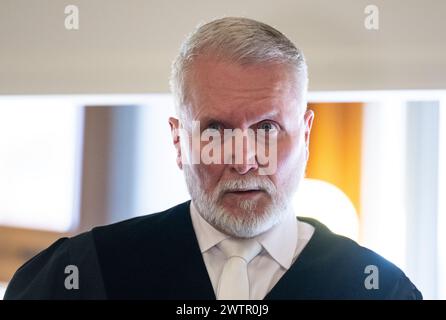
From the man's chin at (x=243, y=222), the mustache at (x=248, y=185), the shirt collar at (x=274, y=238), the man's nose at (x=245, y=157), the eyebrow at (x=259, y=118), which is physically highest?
the eyebrow at (x=259, y=118)

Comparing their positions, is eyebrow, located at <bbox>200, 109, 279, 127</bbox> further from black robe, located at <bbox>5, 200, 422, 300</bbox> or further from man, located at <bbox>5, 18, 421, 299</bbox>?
black robe, located at <bbox>5, 200, 422, 300</bbox>

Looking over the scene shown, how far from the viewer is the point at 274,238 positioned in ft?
4.75

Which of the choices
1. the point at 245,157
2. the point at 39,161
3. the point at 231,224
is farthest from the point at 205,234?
the point at 39,161

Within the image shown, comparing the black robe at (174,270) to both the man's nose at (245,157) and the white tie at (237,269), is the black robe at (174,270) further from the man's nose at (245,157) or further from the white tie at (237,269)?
the man's nose at (245,157)

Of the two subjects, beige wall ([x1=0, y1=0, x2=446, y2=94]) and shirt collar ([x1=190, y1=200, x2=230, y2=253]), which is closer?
shirt collar ([x1=190, y1=200, x2=230, y2=253])

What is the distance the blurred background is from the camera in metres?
1.54

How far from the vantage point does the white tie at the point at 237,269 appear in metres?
1.44

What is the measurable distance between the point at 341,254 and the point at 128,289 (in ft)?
1.41

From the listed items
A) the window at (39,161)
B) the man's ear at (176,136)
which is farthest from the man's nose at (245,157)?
the window at (39,161)

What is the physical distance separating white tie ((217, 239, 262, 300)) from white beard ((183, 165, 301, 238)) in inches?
0.9

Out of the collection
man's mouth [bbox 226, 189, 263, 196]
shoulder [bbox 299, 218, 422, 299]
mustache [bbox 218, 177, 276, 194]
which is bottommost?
shoulder [bbox 299, 218, 422, 299]

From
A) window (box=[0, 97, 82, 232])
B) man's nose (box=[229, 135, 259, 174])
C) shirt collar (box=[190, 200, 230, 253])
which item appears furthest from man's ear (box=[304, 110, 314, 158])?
window (box=[0, 97, 82, 232])

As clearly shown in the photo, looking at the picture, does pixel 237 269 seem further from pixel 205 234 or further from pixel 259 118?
pixel 259 118

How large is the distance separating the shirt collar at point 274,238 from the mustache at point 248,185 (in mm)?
92
